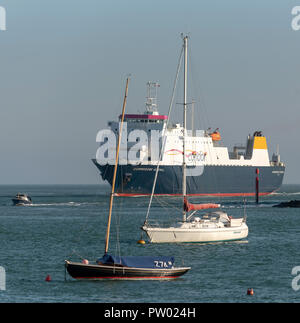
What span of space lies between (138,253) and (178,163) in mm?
57162

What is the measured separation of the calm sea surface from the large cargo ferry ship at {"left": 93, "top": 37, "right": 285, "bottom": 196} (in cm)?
2994

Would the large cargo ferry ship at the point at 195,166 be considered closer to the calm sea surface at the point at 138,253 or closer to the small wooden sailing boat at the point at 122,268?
the calm sea surface at the point at 138,253

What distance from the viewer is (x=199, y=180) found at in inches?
3861

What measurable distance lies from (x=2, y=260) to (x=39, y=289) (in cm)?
854

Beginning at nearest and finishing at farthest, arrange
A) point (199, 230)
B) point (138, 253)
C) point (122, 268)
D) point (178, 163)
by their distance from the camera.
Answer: point (122, 268) < point (138, 253) < point (199, 230) < point (178, 163)

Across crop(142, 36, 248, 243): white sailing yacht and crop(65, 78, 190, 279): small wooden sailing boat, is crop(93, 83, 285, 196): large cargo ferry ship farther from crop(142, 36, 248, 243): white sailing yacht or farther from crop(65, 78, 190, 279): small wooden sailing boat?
crop(65, 78, 190, 279): small wooden sailing boat

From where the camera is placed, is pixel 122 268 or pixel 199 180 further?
pixel 199 180

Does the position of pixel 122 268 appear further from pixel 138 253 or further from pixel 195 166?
pixel 195 166

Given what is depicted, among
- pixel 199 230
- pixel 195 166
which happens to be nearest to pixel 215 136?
pixel 195 166

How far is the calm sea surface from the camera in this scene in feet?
85.4

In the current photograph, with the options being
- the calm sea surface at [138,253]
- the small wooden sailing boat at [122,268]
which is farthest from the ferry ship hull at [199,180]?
the small wooden sailing boat at [122,268]

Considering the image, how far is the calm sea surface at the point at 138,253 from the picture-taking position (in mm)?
26016

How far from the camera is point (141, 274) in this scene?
91.5ft
